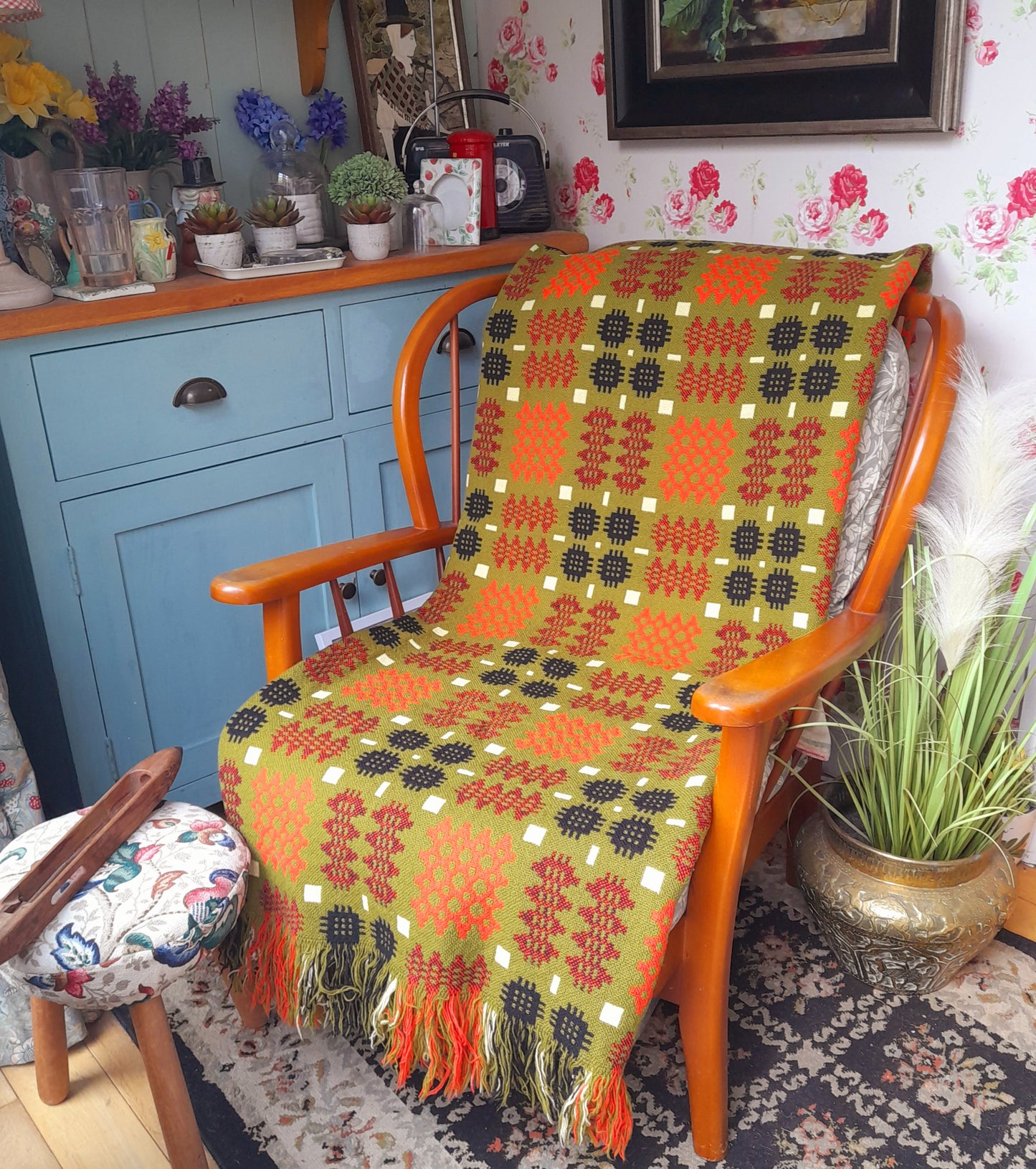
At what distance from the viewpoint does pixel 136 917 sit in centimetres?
116

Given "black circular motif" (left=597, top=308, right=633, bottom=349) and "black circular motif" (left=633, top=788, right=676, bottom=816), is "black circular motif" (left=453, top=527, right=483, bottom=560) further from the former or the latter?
"black circular motif" (left=633, top=788, right=676, bottom=816)

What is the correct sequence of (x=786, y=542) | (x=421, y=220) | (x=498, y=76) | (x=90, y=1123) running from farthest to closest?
(x=498, y=76), (x=421, y=220), (x=786, y=542), (x=90, y=1123)

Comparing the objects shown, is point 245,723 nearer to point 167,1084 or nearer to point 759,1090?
point 167,1084

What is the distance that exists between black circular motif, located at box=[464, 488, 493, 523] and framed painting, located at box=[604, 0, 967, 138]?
29.4 inches

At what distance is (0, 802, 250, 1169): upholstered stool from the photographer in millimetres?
1137

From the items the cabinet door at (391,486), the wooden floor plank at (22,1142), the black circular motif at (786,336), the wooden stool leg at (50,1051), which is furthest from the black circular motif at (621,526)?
the wooden floor plank at (22,1142)

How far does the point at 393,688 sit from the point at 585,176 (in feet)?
3.91

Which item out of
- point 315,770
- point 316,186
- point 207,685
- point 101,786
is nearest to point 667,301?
point 316,186

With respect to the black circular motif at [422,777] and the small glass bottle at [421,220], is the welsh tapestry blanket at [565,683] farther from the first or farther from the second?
the small glass bottle at [421,220]

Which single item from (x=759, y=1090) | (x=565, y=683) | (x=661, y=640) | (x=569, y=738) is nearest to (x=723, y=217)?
(x=661, y=640)

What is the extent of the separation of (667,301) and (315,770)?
2.88 ft

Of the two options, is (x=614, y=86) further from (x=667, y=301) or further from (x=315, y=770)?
(x=315, y=770)

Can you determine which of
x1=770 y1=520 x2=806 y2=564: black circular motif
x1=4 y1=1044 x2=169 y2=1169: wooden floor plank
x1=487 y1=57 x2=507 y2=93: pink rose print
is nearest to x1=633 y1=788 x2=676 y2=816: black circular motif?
x1=770 y1=520 x2=806 y2=564: black circular motif

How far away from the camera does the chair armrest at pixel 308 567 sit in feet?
4.50
